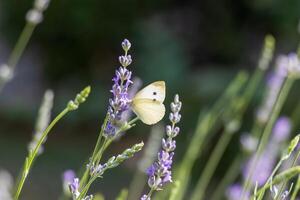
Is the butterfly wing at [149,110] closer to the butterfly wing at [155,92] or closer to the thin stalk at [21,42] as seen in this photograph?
the butterfly wing at [155,92]

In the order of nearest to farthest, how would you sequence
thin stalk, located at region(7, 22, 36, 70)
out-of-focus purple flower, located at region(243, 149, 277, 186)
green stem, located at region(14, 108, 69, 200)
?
green stem, located at region(14, 108, 69, 200)
out-of-focus purple flower, located at region(243, 149, 277, 186)
thin stalk, located at region(7, 22, 36, 70)

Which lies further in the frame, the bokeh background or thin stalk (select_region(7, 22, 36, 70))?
the bokeh background

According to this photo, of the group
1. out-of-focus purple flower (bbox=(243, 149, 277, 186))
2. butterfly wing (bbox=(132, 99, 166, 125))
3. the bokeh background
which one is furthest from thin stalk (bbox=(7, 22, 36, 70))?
butterfly wing (bbox=(132, 99, 166, 125))

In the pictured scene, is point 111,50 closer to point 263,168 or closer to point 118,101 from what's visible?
point 263,168

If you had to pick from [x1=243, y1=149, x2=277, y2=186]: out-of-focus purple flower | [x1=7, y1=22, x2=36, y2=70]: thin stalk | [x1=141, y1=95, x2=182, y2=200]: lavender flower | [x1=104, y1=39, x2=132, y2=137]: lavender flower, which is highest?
[x1=7, y1=22, x2=36, y2=70]: thin stalk

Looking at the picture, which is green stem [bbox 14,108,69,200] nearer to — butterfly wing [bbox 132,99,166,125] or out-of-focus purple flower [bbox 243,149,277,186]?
butterfly wing [bbox 132,99,166,125]

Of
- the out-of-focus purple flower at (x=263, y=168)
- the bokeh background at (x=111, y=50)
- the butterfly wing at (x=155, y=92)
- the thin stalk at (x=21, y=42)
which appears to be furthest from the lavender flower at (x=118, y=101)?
the bokeh background at (x=111, y=50)
